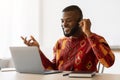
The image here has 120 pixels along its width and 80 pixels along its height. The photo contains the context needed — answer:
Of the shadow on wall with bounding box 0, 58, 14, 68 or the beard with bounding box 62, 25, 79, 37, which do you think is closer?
the beard with bounding box 62, 25, 79, 37

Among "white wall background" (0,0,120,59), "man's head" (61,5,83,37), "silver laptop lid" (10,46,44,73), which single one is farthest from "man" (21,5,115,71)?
"white wall background" (0,0,120,59)

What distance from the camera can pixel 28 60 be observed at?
5.43 feet

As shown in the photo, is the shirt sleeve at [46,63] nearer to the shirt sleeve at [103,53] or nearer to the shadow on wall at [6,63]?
the shirt sleeve at [103,53]

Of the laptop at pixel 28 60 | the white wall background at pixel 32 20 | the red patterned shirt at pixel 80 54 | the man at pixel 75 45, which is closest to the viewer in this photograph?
the laptop at pixel 28 60

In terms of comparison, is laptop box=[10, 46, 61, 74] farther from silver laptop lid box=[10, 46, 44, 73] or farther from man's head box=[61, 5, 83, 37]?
man's head box=[61, 5, 83, 37]

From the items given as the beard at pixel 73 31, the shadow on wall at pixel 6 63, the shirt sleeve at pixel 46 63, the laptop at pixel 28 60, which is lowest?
the shadow on wall at pixel 6 63

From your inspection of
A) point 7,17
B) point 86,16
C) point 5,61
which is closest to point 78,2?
point 86,16

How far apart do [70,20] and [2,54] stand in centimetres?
158

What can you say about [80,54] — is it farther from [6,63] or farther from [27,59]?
[6,63]

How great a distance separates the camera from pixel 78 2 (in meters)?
3.12

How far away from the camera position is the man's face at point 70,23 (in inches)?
76.9

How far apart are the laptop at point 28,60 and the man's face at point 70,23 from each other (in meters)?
0.43

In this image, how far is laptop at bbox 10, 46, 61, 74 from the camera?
162 cm

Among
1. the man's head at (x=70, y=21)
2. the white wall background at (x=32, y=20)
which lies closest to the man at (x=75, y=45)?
the man's head at (x=70, y=21)
